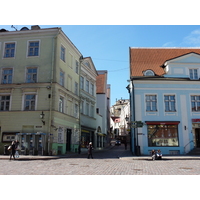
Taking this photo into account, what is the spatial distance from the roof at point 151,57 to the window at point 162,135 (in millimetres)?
6265

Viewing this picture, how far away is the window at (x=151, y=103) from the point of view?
81.9 ft

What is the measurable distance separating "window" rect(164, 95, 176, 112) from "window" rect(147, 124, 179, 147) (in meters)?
1.76

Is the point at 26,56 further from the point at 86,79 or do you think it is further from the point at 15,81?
the point at 86,79

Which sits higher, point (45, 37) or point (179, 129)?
point (45, 37)

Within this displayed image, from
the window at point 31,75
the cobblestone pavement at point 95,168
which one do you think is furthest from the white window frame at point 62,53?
the cobblestone pavement at point 95,168

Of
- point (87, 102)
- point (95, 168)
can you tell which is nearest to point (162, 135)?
point (87, 102)

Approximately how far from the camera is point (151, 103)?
25109mm

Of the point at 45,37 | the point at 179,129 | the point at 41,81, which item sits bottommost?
the point at 179,129

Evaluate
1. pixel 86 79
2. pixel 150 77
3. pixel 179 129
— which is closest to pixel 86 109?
pixel 86 79

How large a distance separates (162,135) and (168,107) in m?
3.11

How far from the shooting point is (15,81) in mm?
24531

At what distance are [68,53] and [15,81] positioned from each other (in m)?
7.37

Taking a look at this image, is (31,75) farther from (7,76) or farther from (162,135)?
(162,135)

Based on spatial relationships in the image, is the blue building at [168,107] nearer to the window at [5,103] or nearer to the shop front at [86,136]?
the shop front at [86,136]
